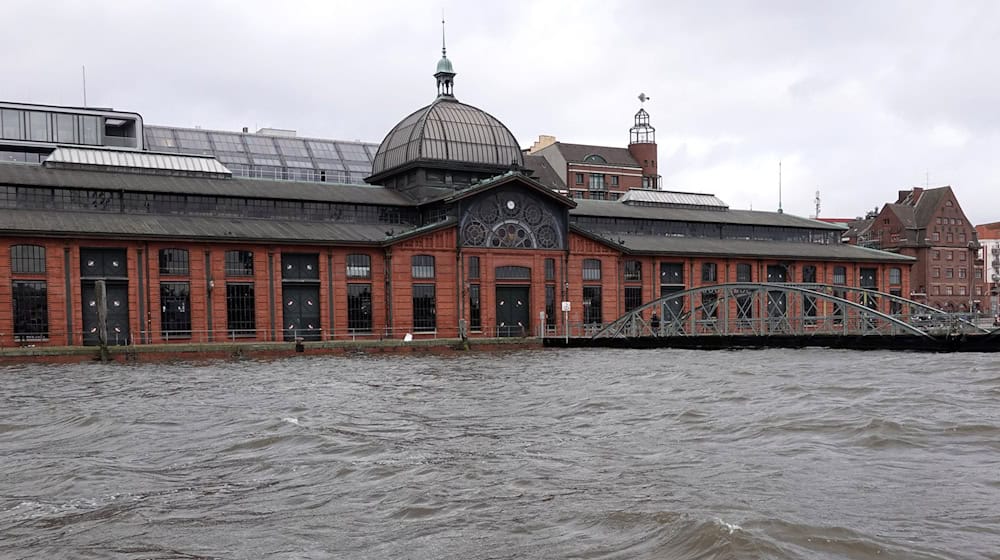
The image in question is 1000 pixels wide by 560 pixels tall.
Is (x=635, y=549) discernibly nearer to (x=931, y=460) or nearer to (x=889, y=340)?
(x=931, y=460)

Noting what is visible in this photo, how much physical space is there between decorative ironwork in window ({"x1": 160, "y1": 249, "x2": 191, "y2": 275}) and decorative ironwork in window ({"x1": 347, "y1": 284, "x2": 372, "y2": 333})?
989cm

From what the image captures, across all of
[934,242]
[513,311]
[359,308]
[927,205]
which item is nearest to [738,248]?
[513,311]

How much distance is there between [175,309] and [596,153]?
65.6 m

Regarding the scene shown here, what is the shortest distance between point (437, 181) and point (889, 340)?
119ft

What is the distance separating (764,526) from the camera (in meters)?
10.2

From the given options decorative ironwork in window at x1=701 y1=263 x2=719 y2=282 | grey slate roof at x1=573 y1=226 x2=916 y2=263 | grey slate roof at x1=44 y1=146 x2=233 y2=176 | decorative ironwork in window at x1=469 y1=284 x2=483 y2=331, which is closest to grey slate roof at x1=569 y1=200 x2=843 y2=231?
grey slate roof at x1=573 y1=226 x2=916 y2=263

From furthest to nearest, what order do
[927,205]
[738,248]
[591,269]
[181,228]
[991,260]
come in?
[991,260]
[927,205]
[738,248]
[591,269]
[181,228]

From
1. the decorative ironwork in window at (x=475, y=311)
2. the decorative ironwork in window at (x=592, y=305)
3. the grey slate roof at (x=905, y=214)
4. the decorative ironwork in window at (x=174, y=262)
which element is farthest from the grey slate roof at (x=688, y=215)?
the grey slate roof at (x=905, y=214)

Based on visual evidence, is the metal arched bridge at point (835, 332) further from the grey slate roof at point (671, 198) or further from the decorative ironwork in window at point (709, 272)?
the grey slate roof at point (671, 198)

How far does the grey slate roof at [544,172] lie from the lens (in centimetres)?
10062

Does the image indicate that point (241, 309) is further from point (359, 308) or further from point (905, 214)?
point (905, 214)

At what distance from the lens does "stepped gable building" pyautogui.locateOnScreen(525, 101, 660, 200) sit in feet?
346

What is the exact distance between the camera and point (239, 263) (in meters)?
54.5

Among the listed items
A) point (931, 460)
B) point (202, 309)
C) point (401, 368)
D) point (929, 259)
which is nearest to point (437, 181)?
point (202, 309)
